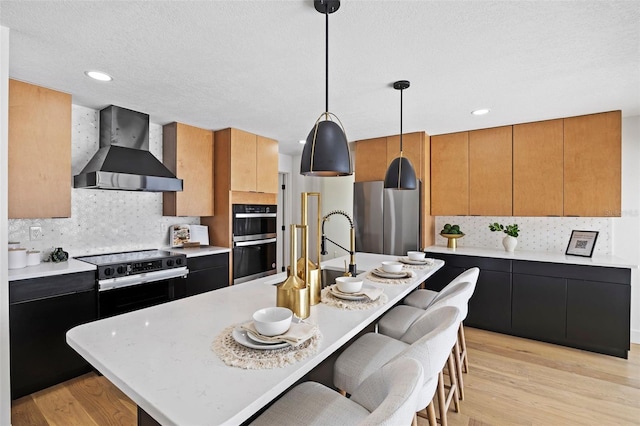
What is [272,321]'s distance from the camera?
46.5 inches

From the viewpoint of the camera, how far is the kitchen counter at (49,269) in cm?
220

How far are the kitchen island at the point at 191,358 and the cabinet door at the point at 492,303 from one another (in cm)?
234

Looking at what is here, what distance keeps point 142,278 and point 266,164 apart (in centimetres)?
209

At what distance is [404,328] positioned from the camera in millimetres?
1989

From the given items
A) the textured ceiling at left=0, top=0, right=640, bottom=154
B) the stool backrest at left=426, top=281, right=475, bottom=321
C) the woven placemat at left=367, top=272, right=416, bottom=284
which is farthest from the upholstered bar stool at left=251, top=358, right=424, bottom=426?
the textured ceiling at left=0, top=0, right=640, bottom=154

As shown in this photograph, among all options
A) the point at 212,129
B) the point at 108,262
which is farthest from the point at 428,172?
the point at 108,262

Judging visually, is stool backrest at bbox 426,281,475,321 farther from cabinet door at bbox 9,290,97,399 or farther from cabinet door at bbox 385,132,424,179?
cabinet door at bbox 9,290,97,399

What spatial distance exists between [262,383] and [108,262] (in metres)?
2.41

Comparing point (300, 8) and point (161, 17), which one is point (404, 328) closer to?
point (300, 8)

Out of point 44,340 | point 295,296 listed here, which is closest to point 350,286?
point 295,296

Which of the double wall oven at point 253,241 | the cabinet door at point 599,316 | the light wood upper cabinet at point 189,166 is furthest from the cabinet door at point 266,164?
the cabinet door at point 599,316

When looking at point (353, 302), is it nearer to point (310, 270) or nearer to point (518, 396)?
point (310, 270)

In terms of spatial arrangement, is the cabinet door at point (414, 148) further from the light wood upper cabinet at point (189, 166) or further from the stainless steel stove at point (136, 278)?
the stainless steel stove at point (136, 278)

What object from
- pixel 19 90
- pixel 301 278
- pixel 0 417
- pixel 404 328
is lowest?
pixel 0 417
